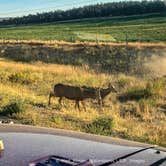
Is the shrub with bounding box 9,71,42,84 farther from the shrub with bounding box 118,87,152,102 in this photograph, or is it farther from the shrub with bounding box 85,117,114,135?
the shrub with bounding box 85,117,114,135

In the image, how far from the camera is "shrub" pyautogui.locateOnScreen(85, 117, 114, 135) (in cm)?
1115

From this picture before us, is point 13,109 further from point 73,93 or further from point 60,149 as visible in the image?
point 60,149

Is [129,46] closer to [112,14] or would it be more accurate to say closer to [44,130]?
[44,130]

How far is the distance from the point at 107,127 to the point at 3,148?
8.68 meters

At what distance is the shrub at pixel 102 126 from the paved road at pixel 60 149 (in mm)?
7471

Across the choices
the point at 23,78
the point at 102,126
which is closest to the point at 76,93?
the point at 102,126

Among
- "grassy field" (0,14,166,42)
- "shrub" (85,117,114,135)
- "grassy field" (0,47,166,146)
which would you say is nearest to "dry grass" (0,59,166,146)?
"grassy field" (0,47,166,146)

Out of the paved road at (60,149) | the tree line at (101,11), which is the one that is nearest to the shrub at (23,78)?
the paved road at (60,149)

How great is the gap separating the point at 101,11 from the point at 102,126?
107020 millimetres

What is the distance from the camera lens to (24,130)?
3781 mm

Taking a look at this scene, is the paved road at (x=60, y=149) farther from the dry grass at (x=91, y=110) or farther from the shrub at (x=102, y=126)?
the shrub at (x=102, y=126)

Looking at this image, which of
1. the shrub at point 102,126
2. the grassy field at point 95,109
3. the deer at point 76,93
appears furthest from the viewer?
the deer at point 76,93

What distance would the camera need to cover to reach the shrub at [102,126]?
11152 millimetres

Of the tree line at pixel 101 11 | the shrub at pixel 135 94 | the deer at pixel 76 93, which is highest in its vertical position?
the deer at pixel 76 93
